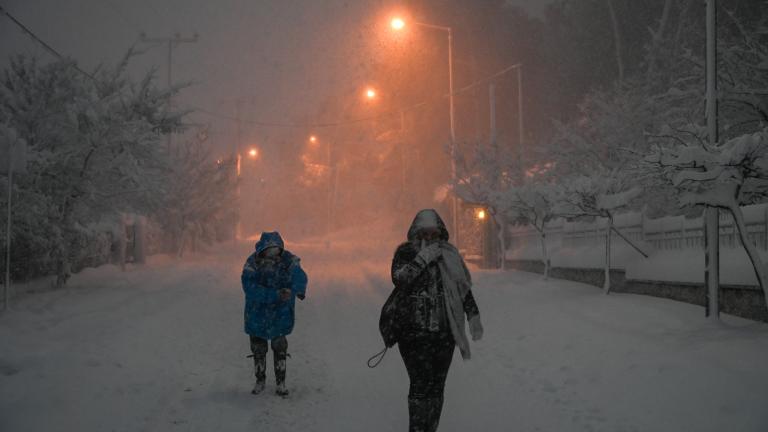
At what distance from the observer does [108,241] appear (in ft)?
64.2

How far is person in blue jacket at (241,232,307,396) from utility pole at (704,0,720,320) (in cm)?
563

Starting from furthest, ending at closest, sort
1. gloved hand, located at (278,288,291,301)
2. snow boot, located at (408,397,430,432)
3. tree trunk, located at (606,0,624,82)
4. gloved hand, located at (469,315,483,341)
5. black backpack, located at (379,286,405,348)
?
tree trunk, located at (606,0,624,82) < gloved hand, located at (278,288,291,301) < gloved hand, located at (469,315,483,341) < black backpack, located at (379,286,405,348) < snow boot, located at (408,397,430,432)

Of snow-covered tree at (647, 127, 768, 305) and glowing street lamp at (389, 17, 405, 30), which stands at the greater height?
glowing street lamp at (389, 17, 405, 30)

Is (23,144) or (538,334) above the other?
(23,144)

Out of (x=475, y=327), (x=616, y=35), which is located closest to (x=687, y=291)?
(x=475, y=327)

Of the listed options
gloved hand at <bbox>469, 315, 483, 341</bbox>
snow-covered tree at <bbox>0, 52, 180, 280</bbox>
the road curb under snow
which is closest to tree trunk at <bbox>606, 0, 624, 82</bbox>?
the road curb under snow

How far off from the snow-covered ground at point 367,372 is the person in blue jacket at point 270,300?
17.3 inches

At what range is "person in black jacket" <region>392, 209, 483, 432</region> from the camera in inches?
177

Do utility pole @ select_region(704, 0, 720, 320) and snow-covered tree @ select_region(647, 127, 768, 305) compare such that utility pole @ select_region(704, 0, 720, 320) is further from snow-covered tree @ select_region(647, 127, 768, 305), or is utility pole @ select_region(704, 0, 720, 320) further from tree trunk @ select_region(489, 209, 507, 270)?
tree trunk @ select_region(489, 209, 507, 270)

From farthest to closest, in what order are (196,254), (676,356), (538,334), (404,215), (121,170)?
1. (404,215)
2. (196,254)
3. (121,170)
4. (538,334)
5. (676,356)

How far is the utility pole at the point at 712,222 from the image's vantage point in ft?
27.4

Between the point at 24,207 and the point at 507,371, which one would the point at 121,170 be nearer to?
the point at 24,207

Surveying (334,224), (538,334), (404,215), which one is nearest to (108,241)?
(538,334)

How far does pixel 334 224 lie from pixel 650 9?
51653 millimetres
